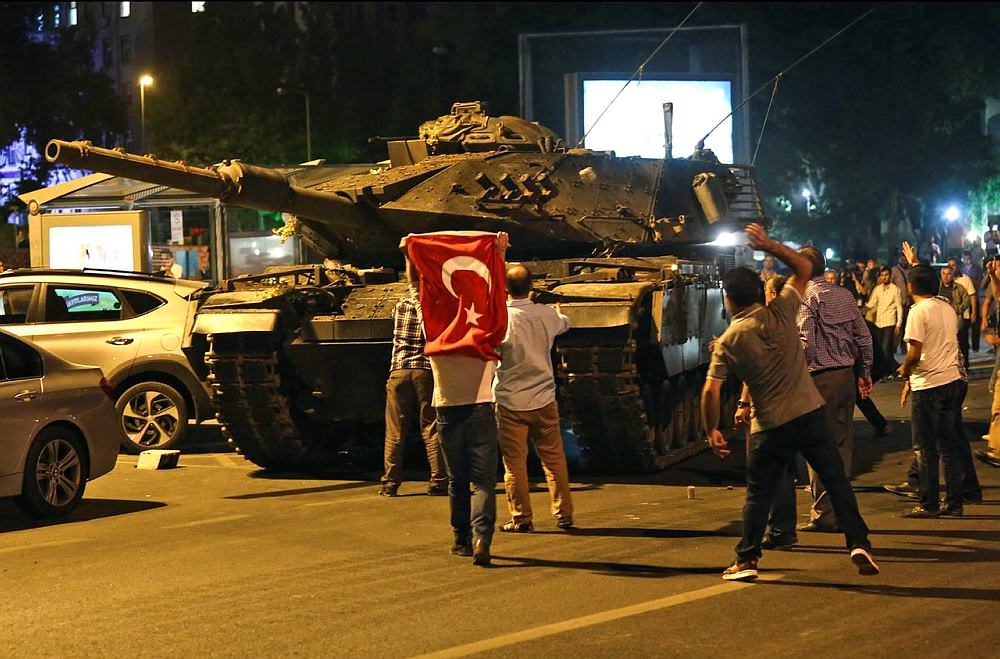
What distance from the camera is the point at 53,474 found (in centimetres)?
1129

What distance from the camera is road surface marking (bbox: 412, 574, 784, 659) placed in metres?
6.96

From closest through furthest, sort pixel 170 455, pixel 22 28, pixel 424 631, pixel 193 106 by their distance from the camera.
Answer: pixel 424 631
pixel 170 455
pixel 22 28
pixel 193 106

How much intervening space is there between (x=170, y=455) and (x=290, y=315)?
212 centimetres

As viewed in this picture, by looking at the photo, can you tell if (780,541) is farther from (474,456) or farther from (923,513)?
(474,456)

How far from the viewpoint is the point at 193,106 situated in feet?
178

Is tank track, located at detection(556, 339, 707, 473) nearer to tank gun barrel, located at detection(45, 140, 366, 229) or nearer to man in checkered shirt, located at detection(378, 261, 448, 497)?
man in checkered shirt, located at detection(378, 261, 448, 497)

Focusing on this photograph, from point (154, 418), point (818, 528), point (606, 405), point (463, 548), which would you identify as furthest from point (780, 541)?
point (154, 418)

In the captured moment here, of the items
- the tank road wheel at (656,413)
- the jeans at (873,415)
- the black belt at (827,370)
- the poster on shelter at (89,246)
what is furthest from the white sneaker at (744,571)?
the poster on shelter at (89,246)

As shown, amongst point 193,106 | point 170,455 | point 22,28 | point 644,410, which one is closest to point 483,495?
point 644,410

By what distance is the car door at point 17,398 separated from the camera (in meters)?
10.9

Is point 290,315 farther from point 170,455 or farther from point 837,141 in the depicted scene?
point 837,141

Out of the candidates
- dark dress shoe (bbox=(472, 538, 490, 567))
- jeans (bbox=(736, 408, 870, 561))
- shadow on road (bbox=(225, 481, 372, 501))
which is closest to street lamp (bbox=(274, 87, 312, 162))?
shadow on road (bbox=(225, 481, 372, 501))

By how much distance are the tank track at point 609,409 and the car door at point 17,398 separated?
3734 millimetres

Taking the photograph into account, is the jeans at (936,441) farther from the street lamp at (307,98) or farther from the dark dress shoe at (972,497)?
the street lamp at (307,98)
